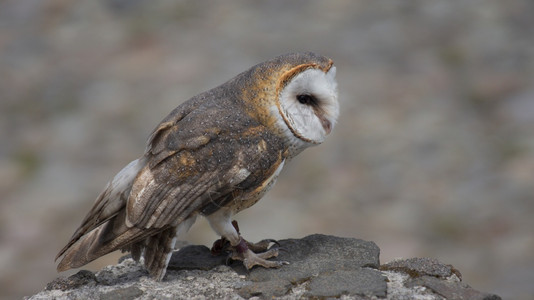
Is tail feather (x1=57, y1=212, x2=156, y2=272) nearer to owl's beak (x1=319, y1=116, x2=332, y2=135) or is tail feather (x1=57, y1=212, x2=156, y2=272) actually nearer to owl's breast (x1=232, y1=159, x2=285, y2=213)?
owl's breast (x1=232, y1=159, x2=285, y2=213)

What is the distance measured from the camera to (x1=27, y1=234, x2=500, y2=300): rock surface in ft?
12.0

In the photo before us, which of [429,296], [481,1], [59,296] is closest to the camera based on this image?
[429,296]

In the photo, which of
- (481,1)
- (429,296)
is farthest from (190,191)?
(481,1)

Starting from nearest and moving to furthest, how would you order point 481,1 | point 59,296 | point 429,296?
point 429,296 → point 59,296 → point 481,1

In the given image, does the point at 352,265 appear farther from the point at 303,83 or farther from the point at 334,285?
the point at 303,83

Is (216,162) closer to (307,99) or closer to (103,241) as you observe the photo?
(307,99)

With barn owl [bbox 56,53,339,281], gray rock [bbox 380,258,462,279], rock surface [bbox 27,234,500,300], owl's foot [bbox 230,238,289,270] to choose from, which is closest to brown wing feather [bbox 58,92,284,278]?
barn owl [bbox 56,53,339,281]

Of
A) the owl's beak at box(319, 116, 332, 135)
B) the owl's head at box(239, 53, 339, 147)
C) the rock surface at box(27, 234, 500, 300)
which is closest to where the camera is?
the rock surface at box(27, 234, 500, 300)

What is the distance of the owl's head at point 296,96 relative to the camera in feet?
12.4

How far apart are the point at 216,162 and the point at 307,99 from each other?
550 millimetres

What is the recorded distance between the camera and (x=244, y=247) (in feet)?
12.9

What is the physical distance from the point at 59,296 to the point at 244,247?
0.90 m

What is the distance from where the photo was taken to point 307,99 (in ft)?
12.8

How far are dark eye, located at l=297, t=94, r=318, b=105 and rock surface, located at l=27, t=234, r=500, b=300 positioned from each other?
2.42 feet
